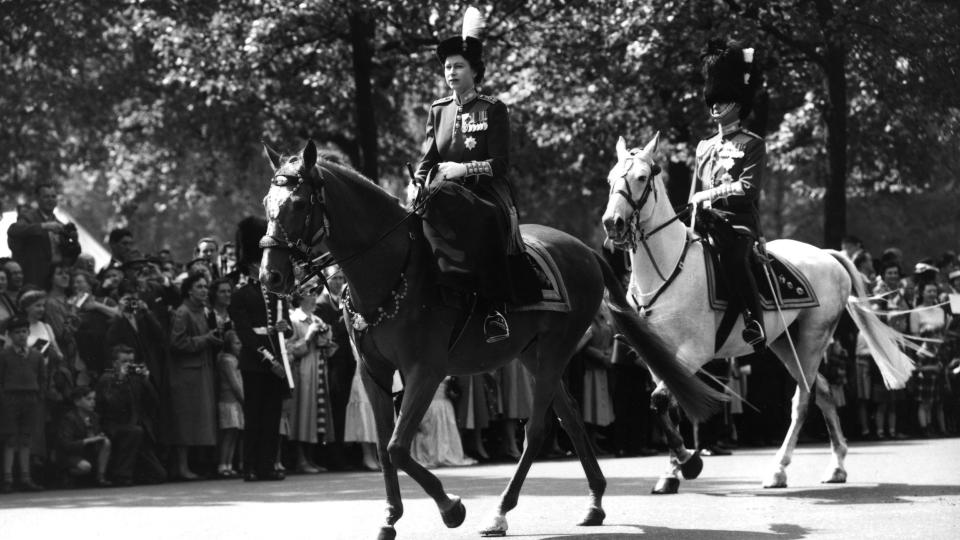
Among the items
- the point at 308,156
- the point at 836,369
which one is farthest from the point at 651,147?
the point at 836,369

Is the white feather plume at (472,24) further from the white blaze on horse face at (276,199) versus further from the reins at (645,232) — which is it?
the reins at (645,232)

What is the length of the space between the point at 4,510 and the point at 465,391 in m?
7.01

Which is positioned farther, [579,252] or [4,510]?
[4,510]

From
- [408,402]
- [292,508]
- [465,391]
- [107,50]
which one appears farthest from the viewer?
[107,50]

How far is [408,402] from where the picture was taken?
9.94 metres

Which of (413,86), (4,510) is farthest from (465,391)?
(413,86)

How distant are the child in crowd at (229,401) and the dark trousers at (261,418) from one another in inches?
26.4

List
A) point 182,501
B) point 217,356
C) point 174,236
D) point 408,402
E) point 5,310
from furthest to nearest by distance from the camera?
point 174,236, point 217,356, point 5,310, point 182,501, point 408,402

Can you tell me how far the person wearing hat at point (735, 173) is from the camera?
1397 centimetres

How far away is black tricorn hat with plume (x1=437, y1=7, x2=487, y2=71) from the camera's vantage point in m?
10.9

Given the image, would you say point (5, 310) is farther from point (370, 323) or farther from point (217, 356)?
point (370, 323)

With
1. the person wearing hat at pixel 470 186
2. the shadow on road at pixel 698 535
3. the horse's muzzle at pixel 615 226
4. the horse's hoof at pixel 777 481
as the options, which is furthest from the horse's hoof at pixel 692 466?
the person wearing hat at pixel 470 186

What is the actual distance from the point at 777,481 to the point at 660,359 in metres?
2.13

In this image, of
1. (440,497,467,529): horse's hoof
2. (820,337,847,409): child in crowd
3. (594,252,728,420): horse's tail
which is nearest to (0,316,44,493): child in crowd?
(594,252,728,420): horse's tail
